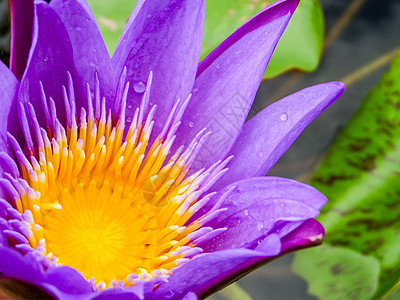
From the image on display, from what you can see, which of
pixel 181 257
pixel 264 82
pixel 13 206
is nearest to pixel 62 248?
pixel 13 206

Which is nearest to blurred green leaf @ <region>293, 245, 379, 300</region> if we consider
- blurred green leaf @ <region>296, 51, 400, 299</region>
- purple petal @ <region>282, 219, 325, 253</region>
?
blurred green leaf @ <region>296, 51, 400, 299</region>

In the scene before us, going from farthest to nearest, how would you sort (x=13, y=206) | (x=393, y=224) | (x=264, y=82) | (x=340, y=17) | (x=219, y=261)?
(x=340, y=17) → (x=264, y=82) → (x=393, y=224) → (x=13, y=206) → (x=219, y=261)

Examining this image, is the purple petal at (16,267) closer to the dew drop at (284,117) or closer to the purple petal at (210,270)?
the purple petal at (210,270)

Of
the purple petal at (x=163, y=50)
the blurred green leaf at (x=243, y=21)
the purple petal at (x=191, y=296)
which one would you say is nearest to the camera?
the purple petal at (x=191, y=296)

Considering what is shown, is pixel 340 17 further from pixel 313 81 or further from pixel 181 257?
pixel 181 257

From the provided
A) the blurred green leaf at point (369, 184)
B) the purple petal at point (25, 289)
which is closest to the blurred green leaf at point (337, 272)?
the blurred green leaf at point (369, 184)

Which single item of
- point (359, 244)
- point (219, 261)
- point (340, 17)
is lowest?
point (359, 244)

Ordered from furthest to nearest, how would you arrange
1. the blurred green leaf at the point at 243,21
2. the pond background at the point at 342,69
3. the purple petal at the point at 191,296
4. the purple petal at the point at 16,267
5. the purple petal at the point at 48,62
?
the pond background at the point at 342,69, the blurred green leaf at the point at 243,21, the purple petal at the point at 48,62, the purple petal at the point at 191,296, the purple petal at the point at 16,267
